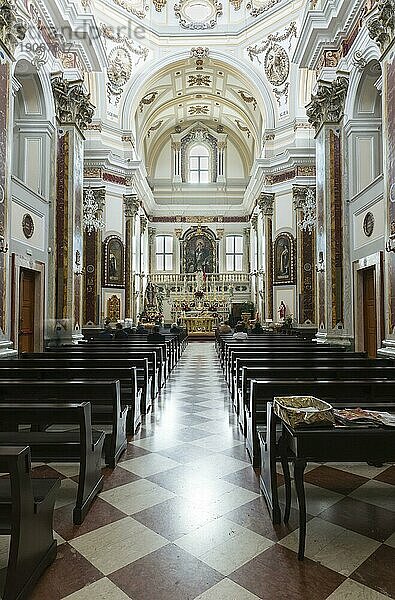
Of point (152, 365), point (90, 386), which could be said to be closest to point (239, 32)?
point (152, 365)

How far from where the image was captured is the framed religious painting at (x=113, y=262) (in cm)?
1894

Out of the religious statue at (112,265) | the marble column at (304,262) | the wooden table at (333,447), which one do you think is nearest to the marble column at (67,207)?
the religious statue at (112,265)

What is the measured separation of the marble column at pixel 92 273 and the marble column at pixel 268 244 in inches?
283

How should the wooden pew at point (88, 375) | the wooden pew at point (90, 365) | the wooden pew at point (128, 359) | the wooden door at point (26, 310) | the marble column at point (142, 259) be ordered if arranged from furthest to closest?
the marble column at point (142, 259) → the wooden door at point (26, 310) → the wooden pew at point (128, 359) → the wooden pew at point (90, 365) → the wooden pew at point (88, 375)

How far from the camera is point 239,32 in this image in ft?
65.6

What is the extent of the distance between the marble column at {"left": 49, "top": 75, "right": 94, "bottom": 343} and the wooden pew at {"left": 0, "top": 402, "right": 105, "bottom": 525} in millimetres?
7535

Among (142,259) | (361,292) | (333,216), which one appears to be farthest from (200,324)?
(361,292)

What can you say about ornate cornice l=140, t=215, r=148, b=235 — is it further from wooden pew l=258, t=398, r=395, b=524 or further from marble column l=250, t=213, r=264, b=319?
wooden pew l=258, t=398, r=395, b=524

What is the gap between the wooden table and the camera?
2.56m

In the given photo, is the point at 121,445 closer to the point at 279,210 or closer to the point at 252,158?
the point at 279,210

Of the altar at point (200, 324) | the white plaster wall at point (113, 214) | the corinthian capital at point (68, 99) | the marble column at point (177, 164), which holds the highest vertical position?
the marble column at point (177, 164)

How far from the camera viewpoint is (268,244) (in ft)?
66.5

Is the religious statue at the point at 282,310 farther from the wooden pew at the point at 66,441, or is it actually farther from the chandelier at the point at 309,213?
the wooden pew at the point at 66,441

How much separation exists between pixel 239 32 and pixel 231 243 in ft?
41.4
